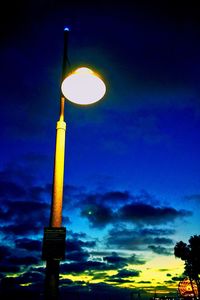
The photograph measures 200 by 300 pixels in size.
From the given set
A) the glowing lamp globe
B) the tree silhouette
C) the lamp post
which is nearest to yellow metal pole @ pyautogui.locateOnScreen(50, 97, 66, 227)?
the lamp post

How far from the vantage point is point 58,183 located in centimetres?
551

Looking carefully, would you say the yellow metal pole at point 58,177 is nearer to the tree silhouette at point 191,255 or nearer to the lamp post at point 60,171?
the lamp post at point 60,171

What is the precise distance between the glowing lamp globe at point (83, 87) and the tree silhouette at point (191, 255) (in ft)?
166

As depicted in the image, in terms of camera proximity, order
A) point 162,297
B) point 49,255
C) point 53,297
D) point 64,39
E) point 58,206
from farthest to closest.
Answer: point 162,297, point 64,39, point 58,206, point 49,255, point 53,297

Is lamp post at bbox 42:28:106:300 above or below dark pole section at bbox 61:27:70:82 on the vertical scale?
below

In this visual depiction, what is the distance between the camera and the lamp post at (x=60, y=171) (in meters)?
4.88

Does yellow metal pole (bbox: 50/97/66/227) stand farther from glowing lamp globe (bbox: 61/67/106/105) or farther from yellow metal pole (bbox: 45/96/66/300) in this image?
glowing lamp globe (bbox: 61/67/106/105)

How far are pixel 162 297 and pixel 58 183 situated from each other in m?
45.8

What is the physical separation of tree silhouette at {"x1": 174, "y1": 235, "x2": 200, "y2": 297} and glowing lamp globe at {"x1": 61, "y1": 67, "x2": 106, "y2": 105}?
5070 cm

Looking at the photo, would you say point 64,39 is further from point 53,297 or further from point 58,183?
point 53,297

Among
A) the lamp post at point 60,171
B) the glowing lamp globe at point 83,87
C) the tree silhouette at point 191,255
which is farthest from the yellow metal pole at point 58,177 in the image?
the tree silhouette at point 191,255

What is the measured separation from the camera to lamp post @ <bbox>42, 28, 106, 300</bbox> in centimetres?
488

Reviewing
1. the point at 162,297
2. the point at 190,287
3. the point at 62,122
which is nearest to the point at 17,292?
the point at 162,297

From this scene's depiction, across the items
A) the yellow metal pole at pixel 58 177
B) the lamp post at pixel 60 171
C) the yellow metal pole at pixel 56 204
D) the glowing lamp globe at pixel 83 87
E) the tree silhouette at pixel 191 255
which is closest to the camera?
the yellow metal pole at pixel 56 204
